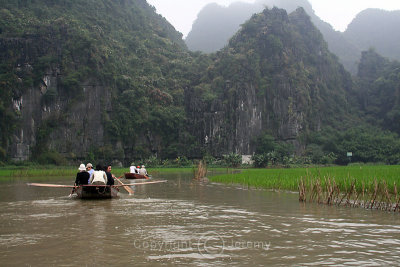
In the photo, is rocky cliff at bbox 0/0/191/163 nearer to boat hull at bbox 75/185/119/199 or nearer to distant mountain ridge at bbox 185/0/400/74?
boat hull at bbox 75/185/119/199

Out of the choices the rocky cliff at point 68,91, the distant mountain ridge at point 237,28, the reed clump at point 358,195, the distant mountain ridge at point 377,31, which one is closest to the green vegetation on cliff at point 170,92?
the rocky cliff at point 68,91

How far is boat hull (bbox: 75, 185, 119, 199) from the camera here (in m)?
9.73

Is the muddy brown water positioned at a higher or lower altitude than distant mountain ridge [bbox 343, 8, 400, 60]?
lower

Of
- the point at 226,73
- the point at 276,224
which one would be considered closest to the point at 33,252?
the point at 276,224

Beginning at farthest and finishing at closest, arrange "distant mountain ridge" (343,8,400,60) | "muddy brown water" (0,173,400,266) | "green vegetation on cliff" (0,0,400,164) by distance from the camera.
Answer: "distant mountain ridge" (343,8,400,60)
"green vegetation on cliff" (0,0,400,164)
"muddy brown water" (0,173,400,266)

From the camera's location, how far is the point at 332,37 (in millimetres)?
94062

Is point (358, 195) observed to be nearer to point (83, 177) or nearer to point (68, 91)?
point (83, 177)

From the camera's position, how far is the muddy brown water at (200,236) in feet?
12.7

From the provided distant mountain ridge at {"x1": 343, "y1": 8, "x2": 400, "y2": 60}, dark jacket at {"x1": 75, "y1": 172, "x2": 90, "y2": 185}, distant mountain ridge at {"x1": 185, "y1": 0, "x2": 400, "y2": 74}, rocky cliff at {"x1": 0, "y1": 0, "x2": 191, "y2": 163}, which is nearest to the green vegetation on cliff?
rocky cliff at {"x1": 0, "y1": 0, "x2": 191, "y2": 163}

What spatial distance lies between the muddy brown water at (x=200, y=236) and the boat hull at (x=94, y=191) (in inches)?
74.2

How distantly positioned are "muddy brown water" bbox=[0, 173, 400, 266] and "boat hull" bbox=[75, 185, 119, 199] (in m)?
1.88

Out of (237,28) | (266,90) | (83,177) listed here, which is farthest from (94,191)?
(237,28)

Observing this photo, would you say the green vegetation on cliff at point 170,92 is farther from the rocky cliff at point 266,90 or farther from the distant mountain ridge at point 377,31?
the distant mountain ridge at point 377,31

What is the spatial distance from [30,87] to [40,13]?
15.8 m
